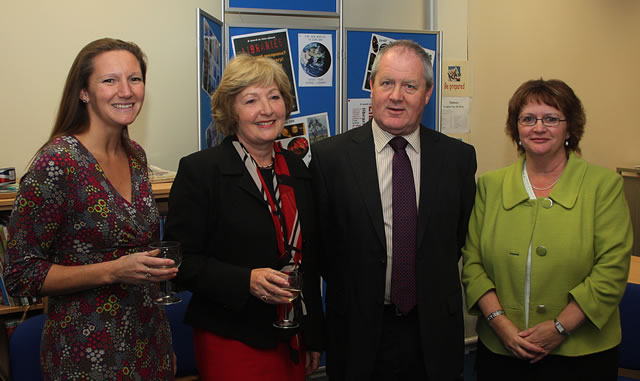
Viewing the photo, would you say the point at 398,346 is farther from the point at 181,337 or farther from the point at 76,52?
the point at 76,52

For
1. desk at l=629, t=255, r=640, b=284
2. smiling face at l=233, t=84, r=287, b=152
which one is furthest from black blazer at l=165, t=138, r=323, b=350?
desk at l=629, t=255, r=640, b=284

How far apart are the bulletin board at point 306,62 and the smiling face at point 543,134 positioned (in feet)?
4.75

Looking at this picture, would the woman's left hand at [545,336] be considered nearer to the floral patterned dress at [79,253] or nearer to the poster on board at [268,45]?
the floral patterned dress at [79,253]

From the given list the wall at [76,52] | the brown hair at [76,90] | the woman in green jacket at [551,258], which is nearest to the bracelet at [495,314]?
the woman in green jacket at [551,258]

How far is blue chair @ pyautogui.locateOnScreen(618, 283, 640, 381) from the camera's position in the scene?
2.40m

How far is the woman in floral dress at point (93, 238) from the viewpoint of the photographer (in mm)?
1498

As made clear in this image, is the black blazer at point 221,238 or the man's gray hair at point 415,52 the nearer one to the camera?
the black blazer at point 221,238

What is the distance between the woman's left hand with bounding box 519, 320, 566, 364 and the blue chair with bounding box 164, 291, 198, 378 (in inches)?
54.9

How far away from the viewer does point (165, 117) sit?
3600 millimetres

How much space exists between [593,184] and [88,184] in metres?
1.72

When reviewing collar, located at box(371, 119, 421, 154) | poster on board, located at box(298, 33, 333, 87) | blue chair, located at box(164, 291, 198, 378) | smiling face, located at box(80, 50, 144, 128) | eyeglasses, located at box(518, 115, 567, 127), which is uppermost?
poster on board, located at box(298, 33, 333, 87)

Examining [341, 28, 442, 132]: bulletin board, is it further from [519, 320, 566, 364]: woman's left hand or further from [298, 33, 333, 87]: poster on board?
[519, 320, 566, 364]: woman's left hand

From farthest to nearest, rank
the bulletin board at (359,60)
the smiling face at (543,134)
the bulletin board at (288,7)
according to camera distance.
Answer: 1. the bulletin board at (359,60)
2. the bulletin board at (288,7)
3. the smiling face at (543,134)

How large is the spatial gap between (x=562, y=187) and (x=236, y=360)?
51.9 inches
